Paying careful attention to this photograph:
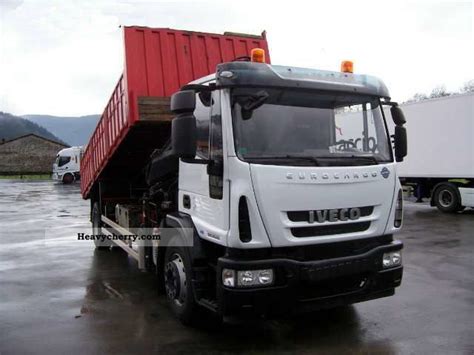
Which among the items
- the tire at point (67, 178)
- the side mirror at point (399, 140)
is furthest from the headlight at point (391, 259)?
the tire at point (67, 178)

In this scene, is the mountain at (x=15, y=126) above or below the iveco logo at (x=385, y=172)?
above

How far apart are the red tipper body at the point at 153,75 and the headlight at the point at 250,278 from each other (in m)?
2.43

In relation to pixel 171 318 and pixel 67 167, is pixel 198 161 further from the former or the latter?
pixel 67 167

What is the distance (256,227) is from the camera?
3.75 meters

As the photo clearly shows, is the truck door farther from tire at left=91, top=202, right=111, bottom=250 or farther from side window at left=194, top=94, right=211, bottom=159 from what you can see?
tire at left=91, top=202, right=111, bottom=250

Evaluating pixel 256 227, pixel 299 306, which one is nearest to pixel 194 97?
pixel 256 227

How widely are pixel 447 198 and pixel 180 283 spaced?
11317 mm

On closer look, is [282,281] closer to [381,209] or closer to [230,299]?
[230,299]

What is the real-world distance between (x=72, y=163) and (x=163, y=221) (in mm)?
31116

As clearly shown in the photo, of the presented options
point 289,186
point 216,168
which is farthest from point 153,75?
point 289,186

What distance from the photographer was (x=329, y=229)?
157 inches

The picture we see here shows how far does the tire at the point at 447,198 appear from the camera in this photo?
43.9 feet

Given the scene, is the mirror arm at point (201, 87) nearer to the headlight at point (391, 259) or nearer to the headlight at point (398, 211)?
A: the headlight at point (398, 211)

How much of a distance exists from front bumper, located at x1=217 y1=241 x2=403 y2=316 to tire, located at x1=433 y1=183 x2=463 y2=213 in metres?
10.3
